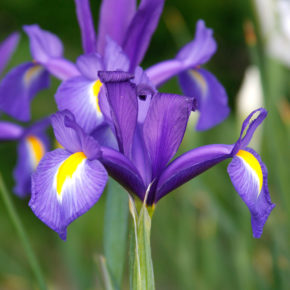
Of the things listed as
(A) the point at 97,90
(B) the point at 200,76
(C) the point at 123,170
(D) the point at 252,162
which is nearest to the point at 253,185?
(D) the point at 252,162

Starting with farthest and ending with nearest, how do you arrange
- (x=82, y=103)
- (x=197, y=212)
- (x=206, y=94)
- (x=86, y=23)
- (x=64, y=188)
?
(x=197, y=212) < (x=206, y=94) < (x=86, y=23) < (x=82, y=103) < (x=64, y=188)

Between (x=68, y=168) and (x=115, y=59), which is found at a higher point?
(x=115, y=59)

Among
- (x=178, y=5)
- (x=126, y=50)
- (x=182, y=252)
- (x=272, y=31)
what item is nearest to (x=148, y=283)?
(x=126, y=50)

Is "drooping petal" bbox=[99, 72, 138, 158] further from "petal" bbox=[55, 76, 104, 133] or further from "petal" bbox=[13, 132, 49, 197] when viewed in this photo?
"petal" bbox=[13, 132, 49, 197]

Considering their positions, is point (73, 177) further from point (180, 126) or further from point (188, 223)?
point (188, 223)

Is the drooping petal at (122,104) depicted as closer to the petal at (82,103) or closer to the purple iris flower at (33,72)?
the petal at (82,103)

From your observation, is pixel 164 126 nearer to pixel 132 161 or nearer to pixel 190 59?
pixel 132 161
